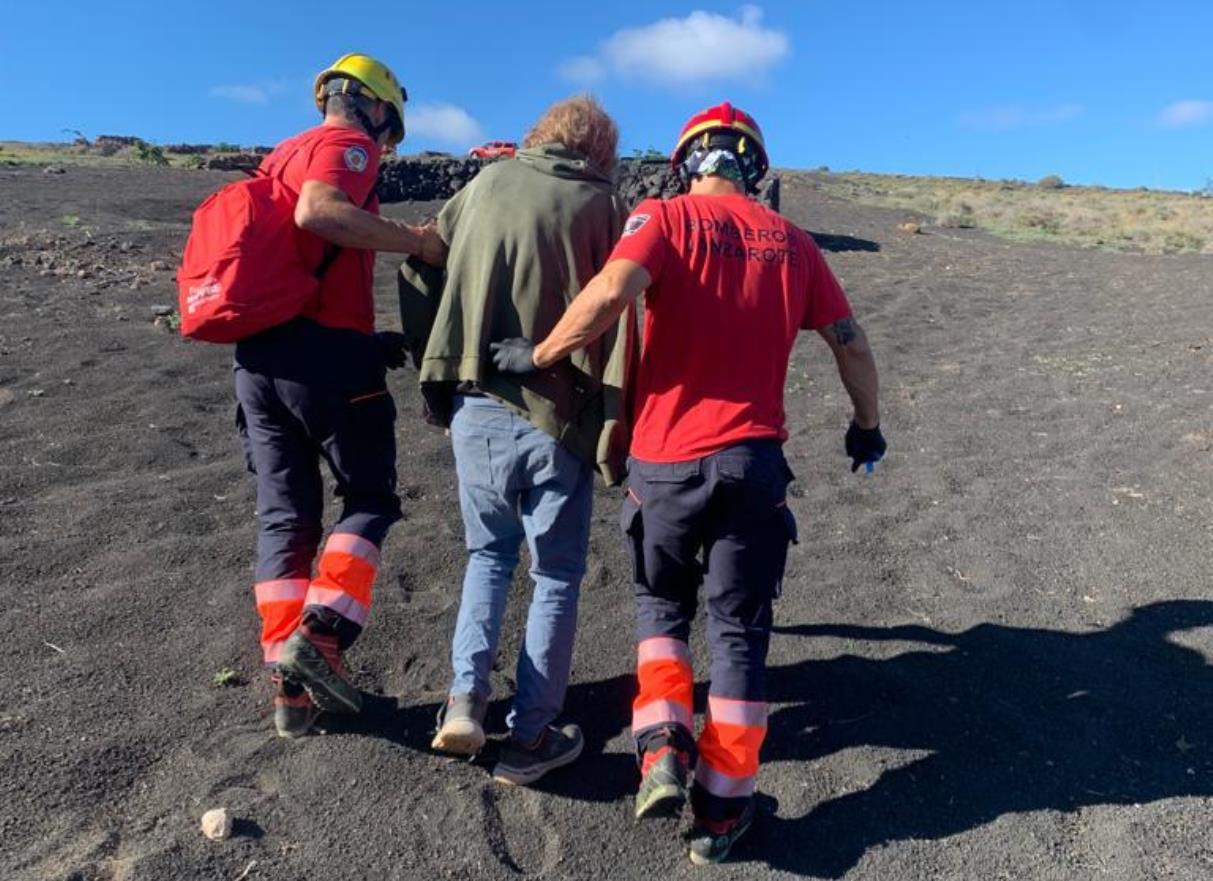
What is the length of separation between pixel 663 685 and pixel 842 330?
1304 mm

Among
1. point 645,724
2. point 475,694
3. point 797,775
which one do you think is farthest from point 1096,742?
point 475,694

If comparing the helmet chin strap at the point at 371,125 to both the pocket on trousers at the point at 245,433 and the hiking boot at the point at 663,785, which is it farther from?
the hiking boot at the point at 663,785

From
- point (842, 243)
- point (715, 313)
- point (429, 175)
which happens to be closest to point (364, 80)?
point (715, 313)

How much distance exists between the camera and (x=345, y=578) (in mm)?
3490

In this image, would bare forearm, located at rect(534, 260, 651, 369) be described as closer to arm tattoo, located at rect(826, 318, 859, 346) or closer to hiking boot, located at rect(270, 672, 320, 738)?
arm tattoo, located at rect(826, 318, 859, 346)

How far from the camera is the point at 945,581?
5.17 m

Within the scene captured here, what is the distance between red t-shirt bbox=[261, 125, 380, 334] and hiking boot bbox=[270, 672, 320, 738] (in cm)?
127

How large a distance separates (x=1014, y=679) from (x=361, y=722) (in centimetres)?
269

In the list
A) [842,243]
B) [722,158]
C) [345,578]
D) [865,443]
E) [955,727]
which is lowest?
[955,727]

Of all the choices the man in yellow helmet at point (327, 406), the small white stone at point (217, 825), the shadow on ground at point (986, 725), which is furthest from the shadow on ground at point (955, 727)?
the small white stone at point (217, 825)

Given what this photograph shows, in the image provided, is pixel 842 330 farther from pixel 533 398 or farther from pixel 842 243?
pixel 842 243

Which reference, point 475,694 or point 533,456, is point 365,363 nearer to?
point 533,456

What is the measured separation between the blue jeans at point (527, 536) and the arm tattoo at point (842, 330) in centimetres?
94

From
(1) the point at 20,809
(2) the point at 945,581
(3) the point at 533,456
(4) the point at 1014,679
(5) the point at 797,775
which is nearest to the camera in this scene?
(1) the point at 20,809
